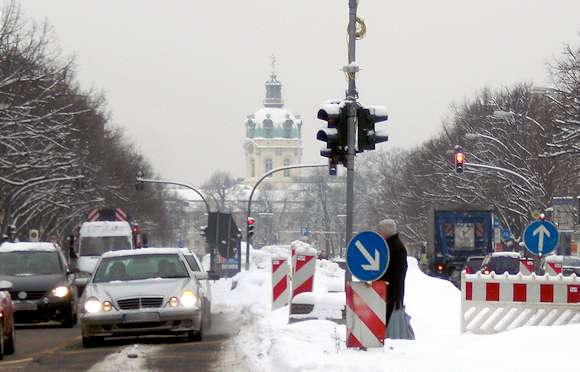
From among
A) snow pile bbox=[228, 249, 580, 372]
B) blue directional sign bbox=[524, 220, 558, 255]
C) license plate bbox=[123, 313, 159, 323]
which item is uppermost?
blue directional sign bbox=[524, 220, 558, 255]

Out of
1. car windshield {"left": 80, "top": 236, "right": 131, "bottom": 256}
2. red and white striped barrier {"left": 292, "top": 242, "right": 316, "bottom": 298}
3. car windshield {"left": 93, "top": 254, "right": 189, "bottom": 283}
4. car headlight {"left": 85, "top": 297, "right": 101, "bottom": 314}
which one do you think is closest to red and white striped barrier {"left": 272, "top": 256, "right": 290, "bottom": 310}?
red and white striped barrier {"left": 292, "top": 242, "right": 316, "bottom": 298}

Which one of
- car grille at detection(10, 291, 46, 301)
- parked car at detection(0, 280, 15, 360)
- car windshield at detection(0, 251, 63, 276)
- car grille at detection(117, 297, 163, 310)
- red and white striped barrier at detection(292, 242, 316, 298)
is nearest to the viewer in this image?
parked car at detection(0, 280, 15, 360)

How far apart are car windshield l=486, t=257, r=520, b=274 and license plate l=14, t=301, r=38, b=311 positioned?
2236 centimetres

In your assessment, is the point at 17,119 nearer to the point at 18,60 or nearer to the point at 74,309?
the point at 18,60

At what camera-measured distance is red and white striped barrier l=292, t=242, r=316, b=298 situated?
24.9 metres

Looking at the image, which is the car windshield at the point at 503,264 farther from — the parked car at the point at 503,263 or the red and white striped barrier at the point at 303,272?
the red and white striped barrier at the point at 303,272

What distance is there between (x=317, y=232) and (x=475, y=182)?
92.0 meters

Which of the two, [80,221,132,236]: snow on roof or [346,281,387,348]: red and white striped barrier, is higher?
[80,221,132,236]: snow on roof

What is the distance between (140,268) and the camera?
22.4 meters

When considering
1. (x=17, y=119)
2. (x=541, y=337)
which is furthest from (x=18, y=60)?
(x=541, y=337)

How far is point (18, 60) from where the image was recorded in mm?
53406

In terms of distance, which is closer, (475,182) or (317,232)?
(475,182)

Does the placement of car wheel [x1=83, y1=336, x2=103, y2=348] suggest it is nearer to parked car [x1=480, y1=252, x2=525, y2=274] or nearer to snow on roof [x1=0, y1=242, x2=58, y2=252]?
snow on roof [x1=0, y1=242, x2=58, y2=252]

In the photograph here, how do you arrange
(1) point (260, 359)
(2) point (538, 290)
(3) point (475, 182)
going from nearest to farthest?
(1) point (260, 359), (2) point (538, 290), (3) point (475, 182)
